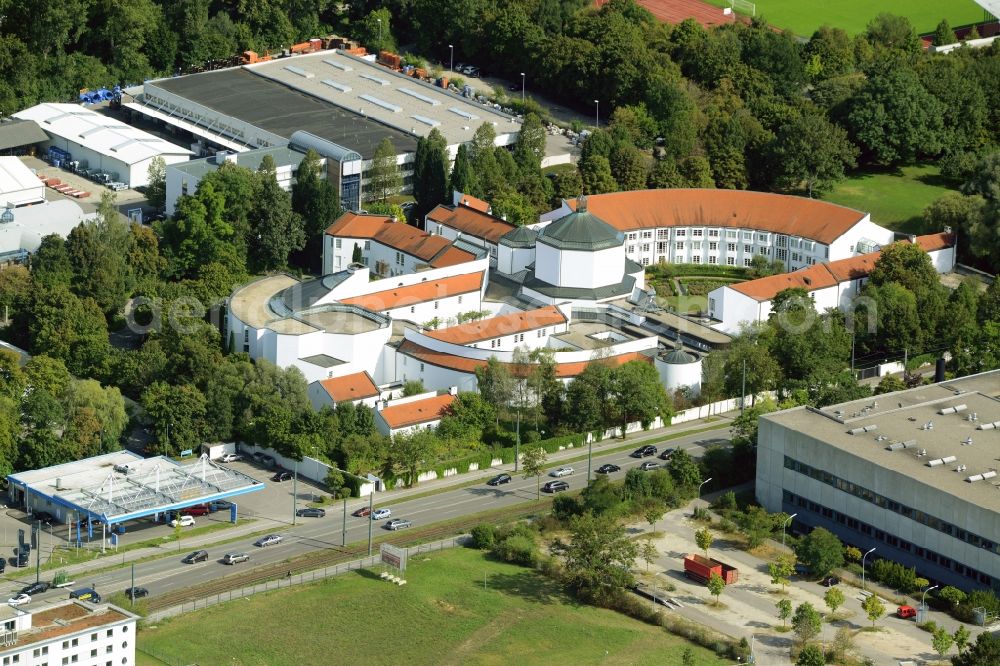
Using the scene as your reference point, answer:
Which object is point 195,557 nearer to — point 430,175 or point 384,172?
point 430,175

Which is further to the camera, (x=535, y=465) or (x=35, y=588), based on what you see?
(x=535, y=465)

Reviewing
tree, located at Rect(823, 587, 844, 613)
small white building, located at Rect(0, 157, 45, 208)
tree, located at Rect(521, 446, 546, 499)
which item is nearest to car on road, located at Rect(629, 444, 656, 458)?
tree, located at Rect(521, 446, 546, 499)

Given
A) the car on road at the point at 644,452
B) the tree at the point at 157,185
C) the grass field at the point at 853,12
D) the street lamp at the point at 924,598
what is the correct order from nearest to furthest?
the street lamp at the point at 924,598
the car on road at the point at 644,452
the tree at the point at 157,185
the grass field at the point at 853,12

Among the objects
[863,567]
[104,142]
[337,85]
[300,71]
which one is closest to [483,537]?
[863,567]

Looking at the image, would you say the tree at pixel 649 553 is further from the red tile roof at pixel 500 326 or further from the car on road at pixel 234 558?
the red tile roof at pixel 500 326

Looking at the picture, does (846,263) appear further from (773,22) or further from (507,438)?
(773,22)

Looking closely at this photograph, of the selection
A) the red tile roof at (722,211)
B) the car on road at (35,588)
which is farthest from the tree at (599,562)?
the red tile roof at (722,211)

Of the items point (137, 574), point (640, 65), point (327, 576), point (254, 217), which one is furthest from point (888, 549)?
point (640, 65)
